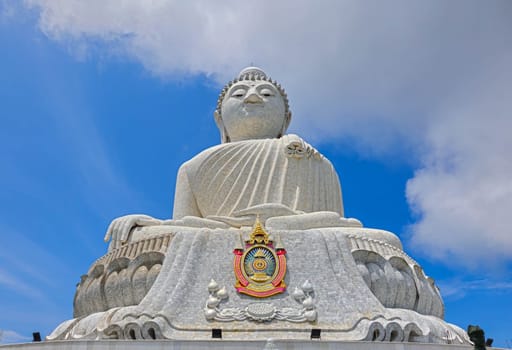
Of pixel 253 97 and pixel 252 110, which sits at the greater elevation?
pixel 253 97

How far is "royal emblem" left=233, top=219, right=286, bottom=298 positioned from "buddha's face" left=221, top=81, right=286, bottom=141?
5.48 meters

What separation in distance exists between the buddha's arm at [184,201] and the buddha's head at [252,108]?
217 centimetres

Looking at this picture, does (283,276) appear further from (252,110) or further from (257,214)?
(252,110)

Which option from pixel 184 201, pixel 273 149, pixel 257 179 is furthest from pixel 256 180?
pixel 184 201

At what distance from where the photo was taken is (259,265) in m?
11.4

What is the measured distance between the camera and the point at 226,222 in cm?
1315

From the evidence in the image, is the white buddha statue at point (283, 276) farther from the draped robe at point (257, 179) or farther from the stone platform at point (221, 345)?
the stone platform at point (221, 345)

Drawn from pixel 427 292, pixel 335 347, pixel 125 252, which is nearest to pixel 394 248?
pixel 427 292

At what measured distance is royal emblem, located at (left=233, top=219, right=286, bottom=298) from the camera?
36.5ft

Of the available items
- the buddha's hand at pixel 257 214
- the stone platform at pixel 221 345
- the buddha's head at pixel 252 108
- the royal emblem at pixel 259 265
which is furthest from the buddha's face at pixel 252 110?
the stone platform at pixel 221 345

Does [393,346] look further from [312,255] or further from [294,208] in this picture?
[294,208]

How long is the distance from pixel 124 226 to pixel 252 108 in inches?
214

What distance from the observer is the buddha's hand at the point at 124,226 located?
13.0 metres

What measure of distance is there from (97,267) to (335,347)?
595cm
